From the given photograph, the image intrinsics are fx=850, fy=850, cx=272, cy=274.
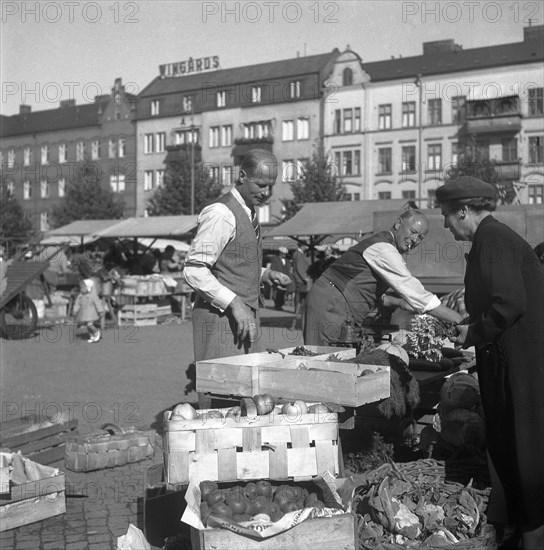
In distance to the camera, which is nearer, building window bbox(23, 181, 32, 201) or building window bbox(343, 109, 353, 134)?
building window bbox(343, 109, 353, 134)

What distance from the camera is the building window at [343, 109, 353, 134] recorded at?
190 ft

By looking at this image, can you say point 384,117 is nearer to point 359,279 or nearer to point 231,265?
point 359,279

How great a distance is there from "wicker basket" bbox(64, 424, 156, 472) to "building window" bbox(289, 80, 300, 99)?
55.6 m

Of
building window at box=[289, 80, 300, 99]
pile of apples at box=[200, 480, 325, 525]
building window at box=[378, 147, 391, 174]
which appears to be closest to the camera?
pile of apples at box=[200, 480, 325, 525]

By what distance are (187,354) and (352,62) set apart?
48.2 meters

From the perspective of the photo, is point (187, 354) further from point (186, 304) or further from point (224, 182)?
point (224, 182)

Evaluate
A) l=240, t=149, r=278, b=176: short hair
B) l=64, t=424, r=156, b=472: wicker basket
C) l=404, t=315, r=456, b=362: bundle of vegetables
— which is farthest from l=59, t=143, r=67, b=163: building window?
l=240, t=149, r=278, b=176: short hair

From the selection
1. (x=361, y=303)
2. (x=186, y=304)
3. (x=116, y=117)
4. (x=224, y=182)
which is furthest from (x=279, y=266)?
(x=116, y=117)

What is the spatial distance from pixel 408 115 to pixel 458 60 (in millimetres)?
4736

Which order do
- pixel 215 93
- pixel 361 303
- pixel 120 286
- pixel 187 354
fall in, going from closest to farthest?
1. pixel 361 303
2. pixel 187 354
3. pixel 120 286
4. pixel 215 93

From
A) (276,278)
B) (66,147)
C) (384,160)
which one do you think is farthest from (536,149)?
(276,278)

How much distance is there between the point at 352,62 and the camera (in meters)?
59.4

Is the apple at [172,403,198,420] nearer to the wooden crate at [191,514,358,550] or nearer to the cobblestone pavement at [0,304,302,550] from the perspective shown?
the wooden crate at [191,514,358,550]

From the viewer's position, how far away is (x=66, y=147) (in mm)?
76250
